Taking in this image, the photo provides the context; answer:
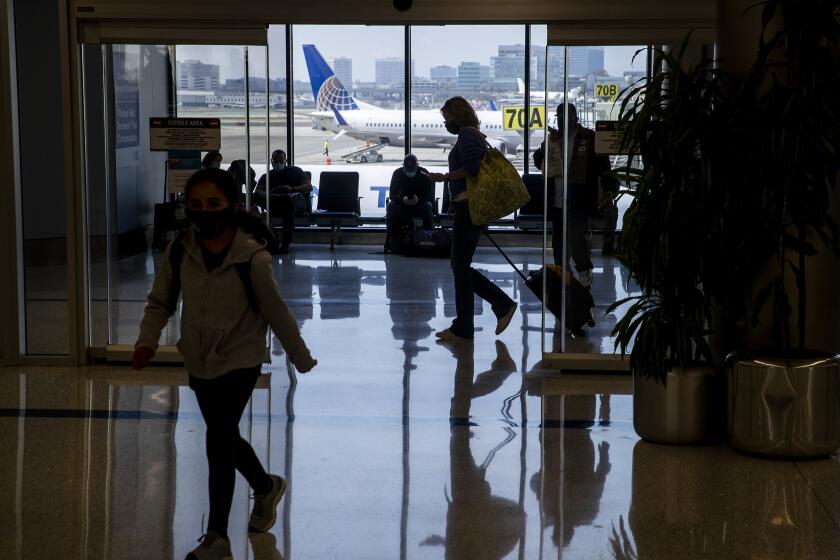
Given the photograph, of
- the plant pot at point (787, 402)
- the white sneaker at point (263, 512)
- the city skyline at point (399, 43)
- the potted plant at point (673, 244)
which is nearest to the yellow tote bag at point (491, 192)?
the potted plant at point (673, 244)

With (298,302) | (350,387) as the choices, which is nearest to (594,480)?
(350,387)

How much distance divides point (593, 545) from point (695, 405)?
1.43 m

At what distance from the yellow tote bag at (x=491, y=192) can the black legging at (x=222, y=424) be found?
3.88 m

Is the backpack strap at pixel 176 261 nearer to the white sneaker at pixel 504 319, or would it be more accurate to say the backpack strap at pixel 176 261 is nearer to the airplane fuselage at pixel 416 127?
the white sneaker at pixel 504 319

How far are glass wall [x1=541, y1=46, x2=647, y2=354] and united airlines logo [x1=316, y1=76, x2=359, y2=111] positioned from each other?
10.4 m

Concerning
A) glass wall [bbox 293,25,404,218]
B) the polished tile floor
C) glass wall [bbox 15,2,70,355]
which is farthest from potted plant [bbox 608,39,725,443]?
glass wall [bbox 293,25,404,218]

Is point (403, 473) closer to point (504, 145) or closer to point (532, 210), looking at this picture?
point (532, 210)

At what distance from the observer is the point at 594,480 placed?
5.00 meters

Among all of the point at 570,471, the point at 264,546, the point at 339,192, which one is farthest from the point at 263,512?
the point at 339,192

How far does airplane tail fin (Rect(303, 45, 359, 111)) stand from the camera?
58.0 ft

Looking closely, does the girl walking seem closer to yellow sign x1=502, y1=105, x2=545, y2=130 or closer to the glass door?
the glass door

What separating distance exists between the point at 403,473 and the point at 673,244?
5.13 feet

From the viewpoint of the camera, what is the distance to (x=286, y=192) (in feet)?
47.7

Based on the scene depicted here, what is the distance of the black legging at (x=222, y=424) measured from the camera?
3.92 m
